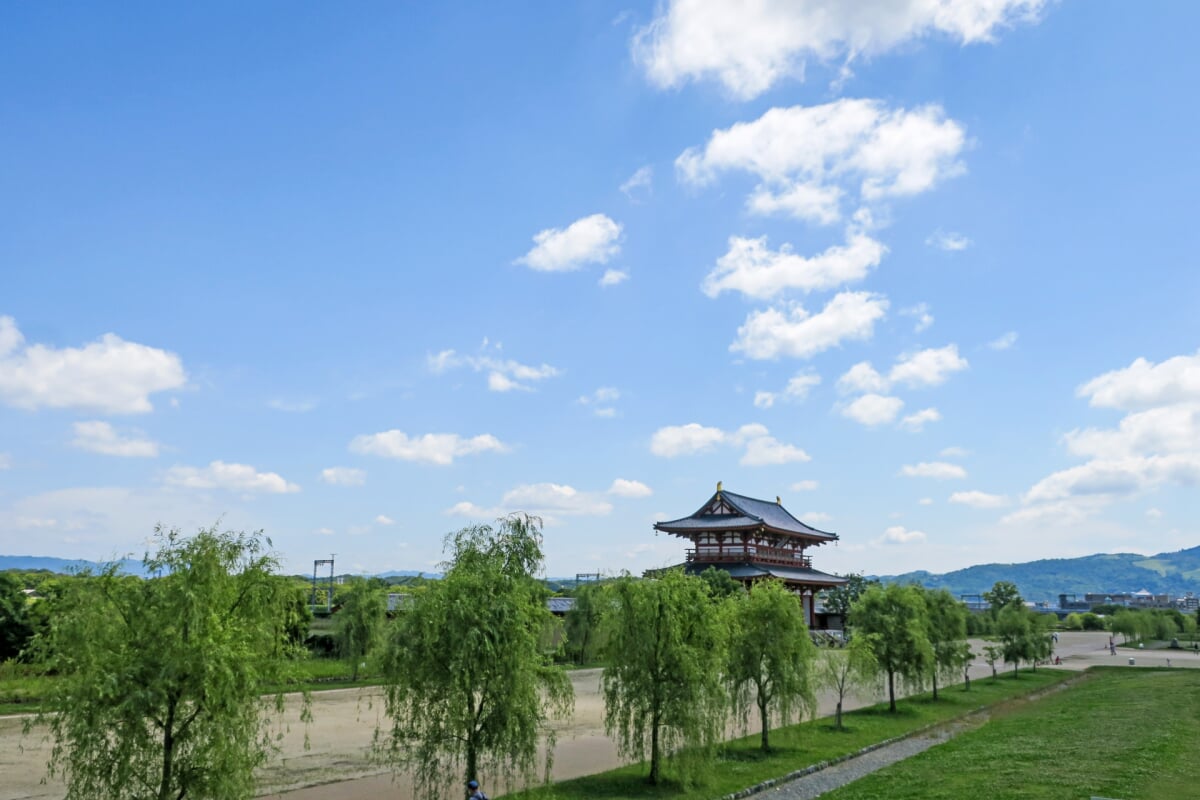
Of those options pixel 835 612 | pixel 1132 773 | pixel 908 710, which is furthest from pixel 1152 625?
pixel 1132 773

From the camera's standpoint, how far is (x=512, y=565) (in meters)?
16.3

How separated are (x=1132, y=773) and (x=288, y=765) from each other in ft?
71.8

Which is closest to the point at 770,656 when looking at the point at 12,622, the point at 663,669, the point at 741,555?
the point at 663,669

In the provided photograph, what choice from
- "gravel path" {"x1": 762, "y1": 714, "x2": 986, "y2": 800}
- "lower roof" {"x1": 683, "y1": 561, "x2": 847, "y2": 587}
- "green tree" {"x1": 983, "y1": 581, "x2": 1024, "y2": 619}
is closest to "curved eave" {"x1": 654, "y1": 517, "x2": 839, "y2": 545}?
"lower roof" {"x1": 683, "y1": 561, "x2": 847, "y2": 587}

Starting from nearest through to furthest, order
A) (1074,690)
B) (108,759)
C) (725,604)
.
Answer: (108,759) → (725,604) → (1074,690)

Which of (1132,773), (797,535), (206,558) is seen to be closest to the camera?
(206,558)

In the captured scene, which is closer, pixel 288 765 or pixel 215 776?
pixel 215 776

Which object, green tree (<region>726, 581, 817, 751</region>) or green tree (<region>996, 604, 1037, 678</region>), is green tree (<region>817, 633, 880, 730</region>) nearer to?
green tree (<region>726, 581, 817, 751</region>)

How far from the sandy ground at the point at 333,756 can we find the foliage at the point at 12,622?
43.2ft

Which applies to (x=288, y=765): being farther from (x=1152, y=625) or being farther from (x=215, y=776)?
(x=1152, y=625)

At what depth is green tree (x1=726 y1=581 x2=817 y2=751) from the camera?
24922 millimetres

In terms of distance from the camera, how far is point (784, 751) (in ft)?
80.7

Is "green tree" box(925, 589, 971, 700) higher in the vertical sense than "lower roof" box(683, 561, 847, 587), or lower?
lower

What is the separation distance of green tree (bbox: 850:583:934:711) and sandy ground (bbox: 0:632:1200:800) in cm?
335
